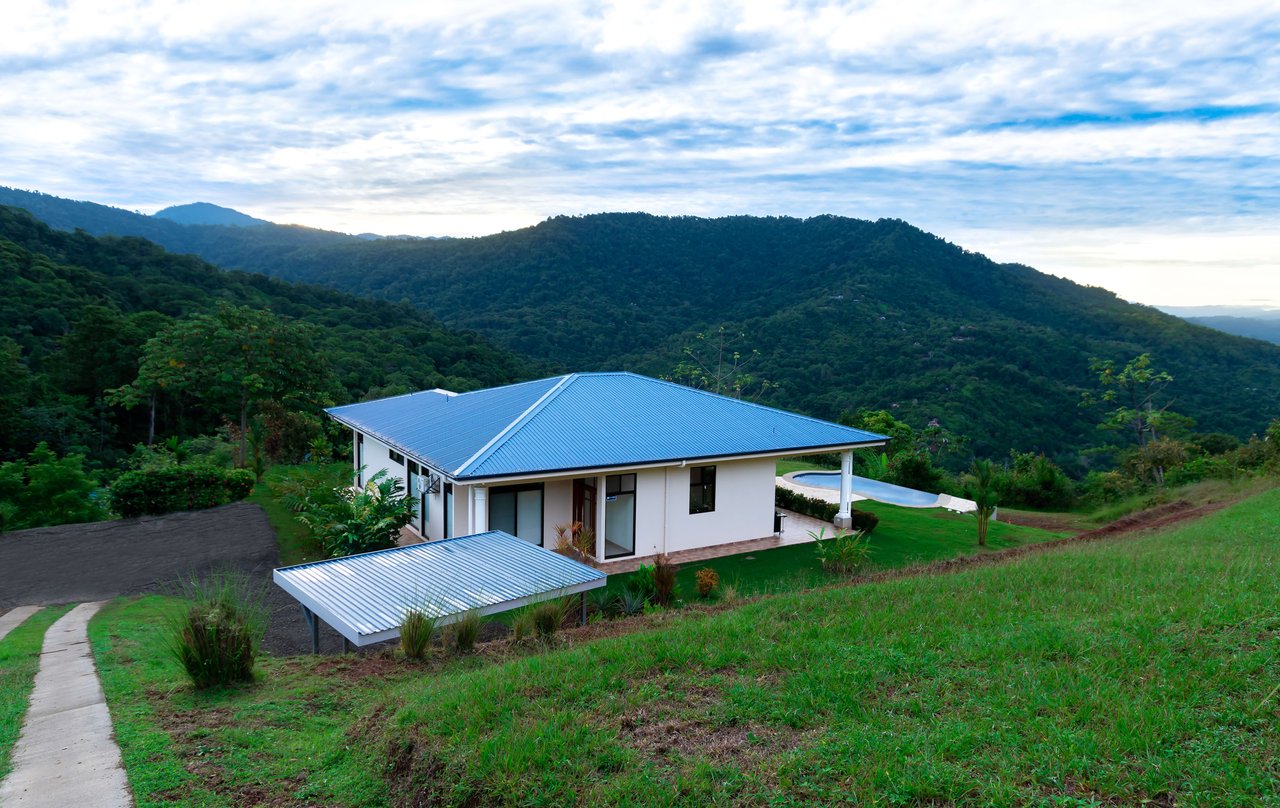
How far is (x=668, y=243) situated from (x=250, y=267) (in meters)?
53.1

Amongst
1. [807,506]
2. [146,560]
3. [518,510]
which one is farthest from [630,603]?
[146,560]

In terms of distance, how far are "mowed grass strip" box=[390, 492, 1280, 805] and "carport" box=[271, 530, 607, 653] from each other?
227cm

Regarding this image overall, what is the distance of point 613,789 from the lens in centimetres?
454

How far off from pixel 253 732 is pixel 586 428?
11.2 metres

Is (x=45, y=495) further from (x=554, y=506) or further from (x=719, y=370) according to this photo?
(x=719, y=370)

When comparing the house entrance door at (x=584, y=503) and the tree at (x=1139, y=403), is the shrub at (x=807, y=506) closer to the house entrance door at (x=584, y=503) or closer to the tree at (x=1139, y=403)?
the house entrance door at (x=584, y=503)

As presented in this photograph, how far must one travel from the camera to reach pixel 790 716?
17.8ft

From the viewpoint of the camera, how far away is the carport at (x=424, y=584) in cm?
894

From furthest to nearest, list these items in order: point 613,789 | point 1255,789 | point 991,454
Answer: point 991,454, point 613,789, point 1255,789

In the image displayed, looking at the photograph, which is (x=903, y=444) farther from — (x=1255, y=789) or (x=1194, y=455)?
(x=1255, y=789)

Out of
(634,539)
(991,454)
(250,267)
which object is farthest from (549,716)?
(250,267)

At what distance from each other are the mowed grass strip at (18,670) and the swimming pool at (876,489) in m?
21.7

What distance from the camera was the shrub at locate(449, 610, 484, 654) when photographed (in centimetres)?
834

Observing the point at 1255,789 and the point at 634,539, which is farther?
the point at 634,539
